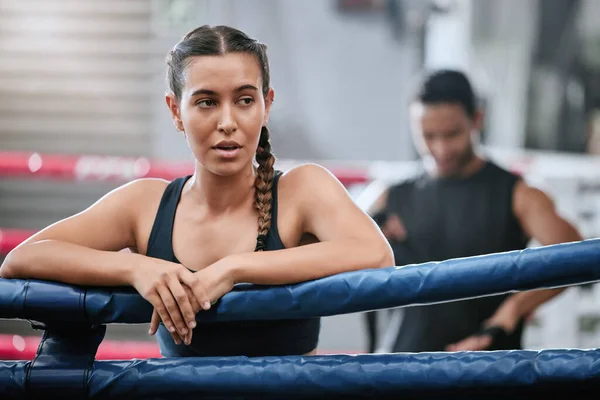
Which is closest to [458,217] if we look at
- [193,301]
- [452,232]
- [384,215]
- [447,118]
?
[452,232]

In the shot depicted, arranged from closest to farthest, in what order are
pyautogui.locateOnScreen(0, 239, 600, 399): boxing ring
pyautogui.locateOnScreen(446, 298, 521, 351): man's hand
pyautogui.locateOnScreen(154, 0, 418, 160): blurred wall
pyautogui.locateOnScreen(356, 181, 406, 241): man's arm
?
pyautogui.locateOnScreen(0, 239, 600, 399): boxing ring < pyautogui.locateOnScreen(446, 298, 521, 351): man's hand < pyautogui.locateOnScreen(356, 181, 406, 241): man's arm < pyautogui.locateOnScreen(154, 0, 418, 160): blurred wall

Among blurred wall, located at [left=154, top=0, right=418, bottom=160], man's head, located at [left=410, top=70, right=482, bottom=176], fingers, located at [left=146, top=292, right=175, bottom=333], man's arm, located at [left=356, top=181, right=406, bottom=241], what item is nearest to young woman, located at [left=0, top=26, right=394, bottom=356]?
fingers, located at [left=146, top=292, right=175, bottom=333]

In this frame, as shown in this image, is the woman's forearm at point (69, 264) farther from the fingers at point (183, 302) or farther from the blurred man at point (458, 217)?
the blurred man at point (458, 217)

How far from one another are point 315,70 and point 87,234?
150 inches

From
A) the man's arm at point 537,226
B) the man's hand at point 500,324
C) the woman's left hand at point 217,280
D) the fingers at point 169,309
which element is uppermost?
the woman's left hand at point 217,280

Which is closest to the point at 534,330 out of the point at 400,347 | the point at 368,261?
the point at 400,347

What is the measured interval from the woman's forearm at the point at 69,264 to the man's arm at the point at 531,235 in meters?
1.47

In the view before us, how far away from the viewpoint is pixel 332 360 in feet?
3.97

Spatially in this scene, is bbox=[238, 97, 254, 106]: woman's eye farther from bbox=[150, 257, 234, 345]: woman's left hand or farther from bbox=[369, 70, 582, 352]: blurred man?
bbox=[369, 70, 582, 352]: blurred man

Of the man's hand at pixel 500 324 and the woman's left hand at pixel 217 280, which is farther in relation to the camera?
the man's hand at pixel 500 324

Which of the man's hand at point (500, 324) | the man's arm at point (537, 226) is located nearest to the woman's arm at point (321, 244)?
the man's hand at point (500, 324)

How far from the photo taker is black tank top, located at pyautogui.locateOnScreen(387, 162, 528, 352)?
269 centimetres

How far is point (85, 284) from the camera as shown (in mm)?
1275

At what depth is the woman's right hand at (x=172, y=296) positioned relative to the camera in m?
1.24
